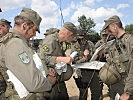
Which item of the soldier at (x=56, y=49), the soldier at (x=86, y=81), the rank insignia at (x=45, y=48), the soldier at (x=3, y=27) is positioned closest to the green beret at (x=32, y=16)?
the soldier at (x=56, y=49)

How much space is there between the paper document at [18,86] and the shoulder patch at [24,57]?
0.24 metres

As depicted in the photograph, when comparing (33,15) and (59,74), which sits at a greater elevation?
(33,15)

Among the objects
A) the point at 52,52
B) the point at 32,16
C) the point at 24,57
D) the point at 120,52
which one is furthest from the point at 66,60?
the point at 24,57

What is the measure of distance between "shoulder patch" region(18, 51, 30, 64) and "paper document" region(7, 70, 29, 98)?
240mm

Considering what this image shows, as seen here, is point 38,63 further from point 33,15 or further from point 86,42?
point 86,42

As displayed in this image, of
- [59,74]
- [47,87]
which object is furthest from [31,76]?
[59,74]

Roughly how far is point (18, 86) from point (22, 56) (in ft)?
1.19

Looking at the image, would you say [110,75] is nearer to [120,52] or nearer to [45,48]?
[120,52]

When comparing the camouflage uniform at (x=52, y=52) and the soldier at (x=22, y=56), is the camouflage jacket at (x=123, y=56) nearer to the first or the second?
the camouflage uniform at (x=52, y=52)

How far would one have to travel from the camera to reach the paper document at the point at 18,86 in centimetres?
246

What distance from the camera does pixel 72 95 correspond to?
782 centimetres

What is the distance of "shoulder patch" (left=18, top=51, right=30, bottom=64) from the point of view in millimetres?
2318

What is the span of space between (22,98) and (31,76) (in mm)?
409

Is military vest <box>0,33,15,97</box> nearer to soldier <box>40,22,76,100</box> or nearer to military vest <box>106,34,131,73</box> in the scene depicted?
soldier <box>40,22,76,100</box>
